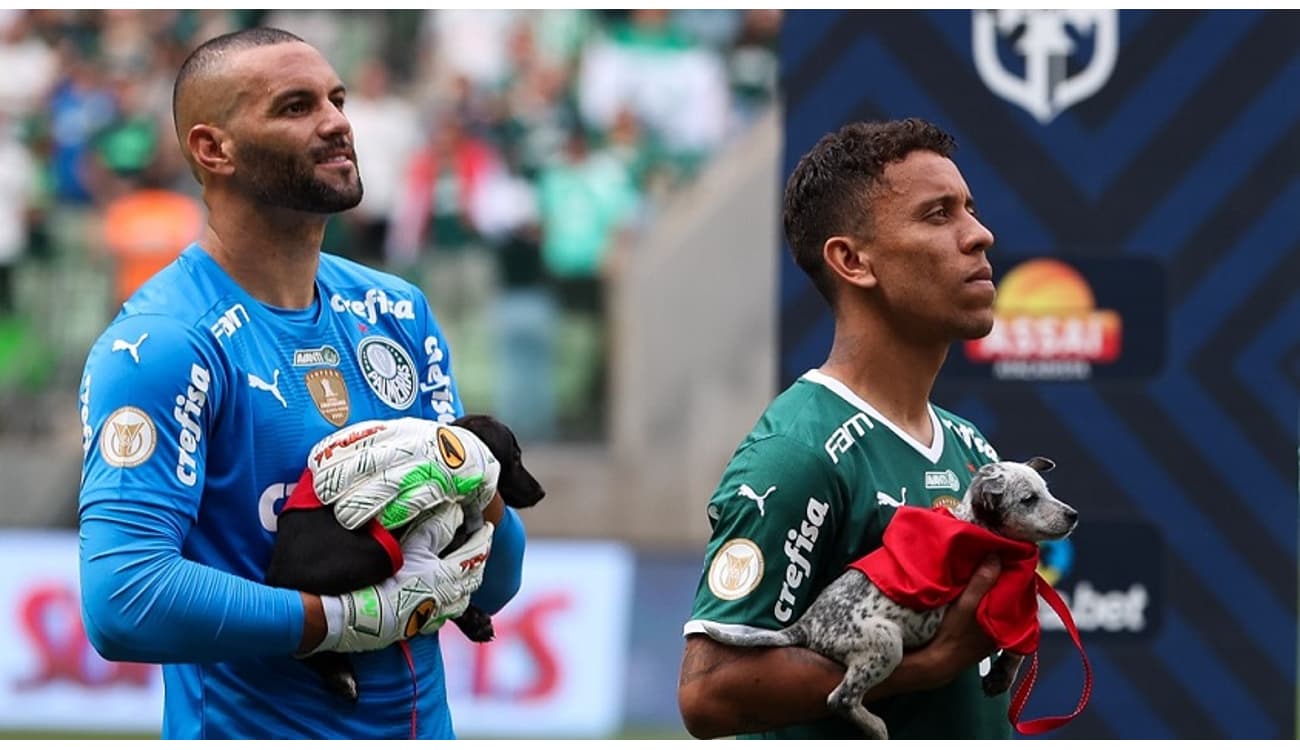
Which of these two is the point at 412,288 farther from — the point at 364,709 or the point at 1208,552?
the point at 1208,552

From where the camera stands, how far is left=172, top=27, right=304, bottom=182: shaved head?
3.27 metres

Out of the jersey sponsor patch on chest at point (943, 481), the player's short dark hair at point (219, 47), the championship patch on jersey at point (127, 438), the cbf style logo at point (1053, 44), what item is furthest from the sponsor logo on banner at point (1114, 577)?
the championship patch on jersey at point (127, 438)

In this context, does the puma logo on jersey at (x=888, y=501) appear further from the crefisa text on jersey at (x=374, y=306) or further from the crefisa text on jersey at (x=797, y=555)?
the crefisa text on jersey at (x=374, y=306)

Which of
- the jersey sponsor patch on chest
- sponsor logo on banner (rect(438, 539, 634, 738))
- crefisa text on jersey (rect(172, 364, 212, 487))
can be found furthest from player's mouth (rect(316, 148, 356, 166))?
sponsor logo on banner (rect(438, 539, 634, 738))

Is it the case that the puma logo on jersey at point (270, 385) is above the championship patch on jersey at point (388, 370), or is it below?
below

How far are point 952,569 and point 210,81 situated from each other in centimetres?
146

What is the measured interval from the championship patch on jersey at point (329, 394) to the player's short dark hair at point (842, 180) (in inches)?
31.8

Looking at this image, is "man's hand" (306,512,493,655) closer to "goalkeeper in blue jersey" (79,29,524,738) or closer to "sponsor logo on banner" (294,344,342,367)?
"goalkeeper in blue jersey" (79,29,524,738)

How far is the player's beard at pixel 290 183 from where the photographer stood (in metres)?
3.21

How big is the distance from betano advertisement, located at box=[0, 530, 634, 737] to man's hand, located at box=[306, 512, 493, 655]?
590cm

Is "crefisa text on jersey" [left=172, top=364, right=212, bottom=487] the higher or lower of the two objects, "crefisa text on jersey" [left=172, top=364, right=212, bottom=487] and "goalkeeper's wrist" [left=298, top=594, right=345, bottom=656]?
the higher

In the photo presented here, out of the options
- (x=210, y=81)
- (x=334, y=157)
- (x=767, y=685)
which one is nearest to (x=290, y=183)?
(x=334, y=157)

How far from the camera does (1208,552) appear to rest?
529 cm

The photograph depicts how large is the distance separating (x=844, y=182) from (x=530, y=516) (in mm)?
9036
